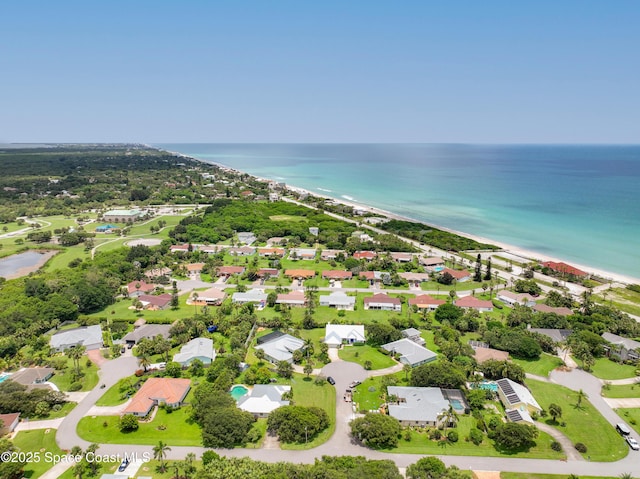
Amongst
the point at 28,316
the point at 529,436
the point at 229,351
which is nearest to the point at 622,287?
the point at 529,436

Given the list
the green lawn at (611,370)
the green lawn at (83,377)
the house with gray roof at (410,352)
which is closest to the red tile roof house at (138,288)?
the green lawn at (83,377)

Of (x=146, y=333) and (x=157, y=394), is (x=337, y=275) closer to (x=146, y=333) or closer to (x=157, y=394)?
(x=146, y=333)

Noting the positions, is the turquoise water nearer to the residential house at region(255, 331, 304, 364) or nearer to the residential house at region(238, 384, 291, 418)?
the residential house at region(238, 384, 291, 418)

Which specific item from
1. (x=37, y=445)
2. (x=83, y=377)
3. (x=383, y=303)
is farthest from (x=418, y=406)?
(x=83, y=377)

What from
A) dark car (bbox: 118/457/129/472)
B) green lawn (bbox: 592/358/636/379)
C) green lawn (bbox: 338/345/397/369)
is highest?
green lawn (bbox: 592/358/636/379)

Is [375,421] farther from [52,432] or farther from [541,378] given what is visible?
[52,432]

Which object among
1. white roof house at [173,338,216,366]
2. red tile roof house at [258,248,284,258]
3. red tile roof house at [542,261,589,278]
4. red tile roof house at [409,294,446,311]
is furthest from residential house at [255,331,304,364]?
red tile roof house at [542,261,589,278]
